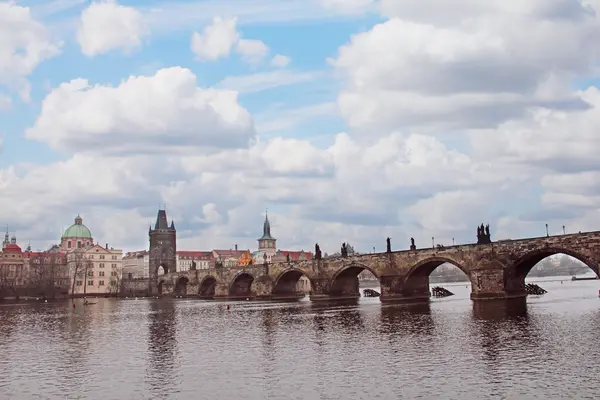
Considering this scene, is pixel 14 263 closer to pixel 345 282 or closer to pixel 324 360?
pixel 345 282

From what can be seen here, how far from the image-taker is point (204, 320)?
185 ft

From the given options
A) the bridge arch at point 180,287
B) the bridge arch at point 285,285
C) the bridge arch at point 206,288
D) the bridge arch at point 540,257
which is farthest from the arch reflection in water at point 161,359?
the bridge arch at point 180,287

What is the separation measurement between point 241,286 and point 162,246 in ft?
221

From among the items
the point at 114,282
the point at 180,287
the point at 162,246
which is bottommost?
the point at 180,287

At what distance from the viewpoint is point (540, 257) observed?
59094 millimetres

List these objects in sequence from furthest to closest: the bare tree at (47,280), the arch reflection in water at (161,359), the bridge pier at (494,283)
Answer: the bare tree at (47,280) → the bridge pier at (494,283) → the arch reflection in water at (161,359)

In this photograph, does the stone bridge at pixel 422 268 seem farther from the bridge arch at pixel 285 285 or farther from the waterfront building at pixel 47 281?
the waterfront building at pixel 47 281

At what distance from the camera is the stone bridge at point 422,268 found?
181ft

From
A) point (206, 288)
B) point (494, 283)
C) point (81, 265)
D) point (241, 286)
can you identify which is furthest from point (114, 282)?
point (494, 283)

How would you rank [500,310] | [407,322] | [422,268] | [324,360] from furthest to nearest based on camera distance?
[422,268]
[500,310]
[407,322]
[324,360]

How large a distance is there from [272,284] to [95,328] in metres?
52.9

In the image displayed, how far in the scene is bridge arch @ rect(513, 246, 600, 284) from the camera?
51500mm

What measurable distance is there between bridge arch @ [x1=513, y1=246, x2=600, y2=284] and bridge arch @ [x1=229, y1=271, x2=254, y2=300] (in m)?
61.2

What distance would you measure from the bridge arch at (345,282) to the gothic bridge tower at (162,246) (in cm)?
9618
